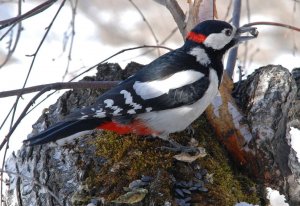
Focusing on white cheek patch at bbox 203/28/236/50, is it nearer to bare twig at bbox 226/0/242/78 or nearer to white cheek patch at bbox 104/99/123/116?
bare twig at bbox 226/0/242/78

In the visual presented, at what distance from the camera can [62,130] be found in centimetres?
174

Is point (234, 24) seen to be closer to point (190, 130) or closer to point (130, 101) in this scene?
point (190, 130)

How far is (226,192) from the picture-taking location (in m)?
1.75

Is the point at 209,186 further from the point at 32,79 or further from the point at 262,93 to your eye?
the point at 32,79

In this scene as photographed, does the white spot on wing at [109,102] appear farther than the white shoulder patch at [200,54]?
No

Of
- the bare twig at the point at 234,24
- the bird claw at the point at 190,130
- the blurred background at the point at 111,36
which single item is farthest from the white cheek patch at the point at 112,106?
the blurred background at the point at 111,36

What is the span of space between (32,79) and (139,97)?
287cm

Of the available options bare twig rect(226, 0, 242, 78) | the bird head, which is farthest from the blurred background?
the bird head

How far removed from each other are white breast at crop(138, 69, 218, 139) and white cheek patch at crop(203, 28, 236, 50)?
187 mm

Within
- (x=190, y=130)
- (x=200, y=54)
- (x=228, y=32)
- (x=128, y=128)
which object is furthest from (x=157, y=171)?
(x=228, y=32)

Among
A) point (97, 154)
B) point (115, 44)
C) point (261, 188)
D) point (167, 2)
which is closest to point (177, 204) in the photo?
point (97, 154)

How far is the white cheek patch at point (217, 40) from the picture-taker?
2.02 m

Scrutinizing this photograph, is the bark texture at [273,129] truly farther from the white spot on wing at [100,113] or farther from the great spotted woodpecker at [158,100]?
the white spot on wing at [100,113]

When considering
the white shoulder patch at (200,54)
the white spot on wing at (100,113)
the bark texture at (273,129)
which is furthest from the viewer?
the white shoulder patch at (200,54)
